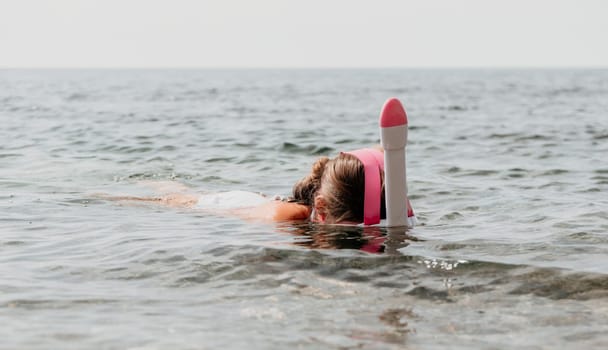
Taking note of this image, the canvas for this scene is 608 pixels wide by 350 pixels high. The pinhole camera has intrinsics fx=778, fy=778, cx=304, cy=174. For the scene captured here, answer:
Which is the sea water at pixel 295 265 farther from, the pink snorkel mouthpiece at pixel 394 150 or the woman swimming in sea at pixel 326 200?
the pink snorkel mouthpiece at pixel 394 150

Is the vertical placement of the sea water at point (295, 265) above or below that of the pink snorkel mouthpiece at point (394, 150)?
below

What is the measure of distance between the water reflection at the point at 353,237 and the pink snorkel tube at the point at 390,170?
0.08m

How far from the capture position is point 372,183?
5914mm

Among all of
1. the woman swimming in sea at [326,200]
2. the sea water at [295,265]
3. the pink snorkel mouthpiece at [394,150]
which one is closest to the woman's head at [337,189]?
the woman swimming in sea at [326,200]

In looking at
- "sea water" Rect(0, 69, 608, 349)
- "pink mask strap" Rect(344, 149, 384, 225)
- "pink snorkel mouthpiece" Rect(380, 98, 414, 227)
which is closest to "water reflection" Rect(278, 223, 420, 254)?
"sea water" Rect(0, 69, 608, 349)

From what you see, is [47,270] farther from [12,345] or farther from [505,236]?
[505,236]

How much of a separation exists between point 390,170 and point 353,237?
0.77 m

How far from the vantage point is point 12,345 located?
3699 mm

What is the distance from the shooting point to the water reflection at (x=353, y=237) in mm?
5680

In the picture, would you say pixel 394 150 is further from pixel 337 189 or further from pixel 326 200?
pixel 326 200

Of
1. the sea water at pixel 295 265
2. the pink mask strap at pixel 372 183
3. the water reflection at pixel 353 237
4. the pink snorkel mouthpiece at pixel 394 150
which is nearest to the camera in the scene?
the sea water at pixel 295 265

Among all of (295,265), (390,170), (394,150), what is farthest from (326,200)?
(295,265)

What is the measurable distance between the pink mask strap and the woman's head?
5cm

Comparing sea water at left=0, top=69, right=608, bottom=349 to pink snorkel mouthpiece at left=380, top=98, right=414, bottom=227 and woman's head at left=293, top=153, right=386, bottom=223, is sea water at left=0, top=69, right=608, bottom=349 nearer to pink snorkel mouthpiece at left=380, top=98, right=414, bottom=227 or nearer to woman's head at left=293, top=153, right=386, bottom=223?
woman's head at left=293, top=153, right=386, bottom=223
